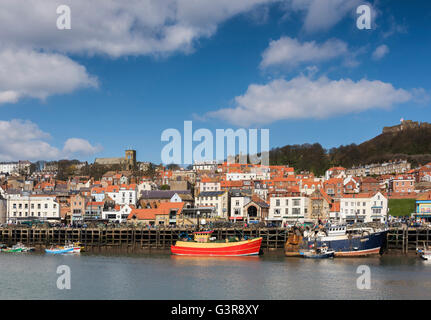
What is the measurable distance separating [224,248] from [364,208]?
2606cm

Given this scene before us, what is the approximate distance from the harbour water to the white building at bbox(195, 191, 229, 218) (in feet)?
86.3

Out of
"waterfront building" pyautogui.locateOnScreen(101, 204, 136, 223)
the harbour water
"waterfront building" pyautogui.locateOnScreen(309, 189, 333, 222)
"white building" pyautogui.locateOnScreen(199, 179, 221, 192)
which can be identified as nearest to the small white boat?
the harbour water

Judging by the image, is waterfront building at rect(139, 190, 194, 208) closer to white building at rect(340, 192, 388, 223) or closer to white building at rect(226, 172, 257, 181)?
white building at rect(340, 192, 388, 223)

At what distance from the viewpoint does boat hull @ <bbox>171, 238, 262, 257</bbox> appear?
Result: 51.2 m

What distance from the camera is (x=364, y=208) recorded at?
6819cm

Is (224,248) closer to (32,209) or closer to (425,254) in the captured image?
(425,254)

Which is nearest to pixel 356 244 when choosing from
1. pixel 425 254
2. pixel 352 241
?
pixel 352 241

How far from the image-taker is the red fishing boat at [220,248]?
5125cm

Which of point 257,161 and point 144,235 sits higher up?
point 257,161
